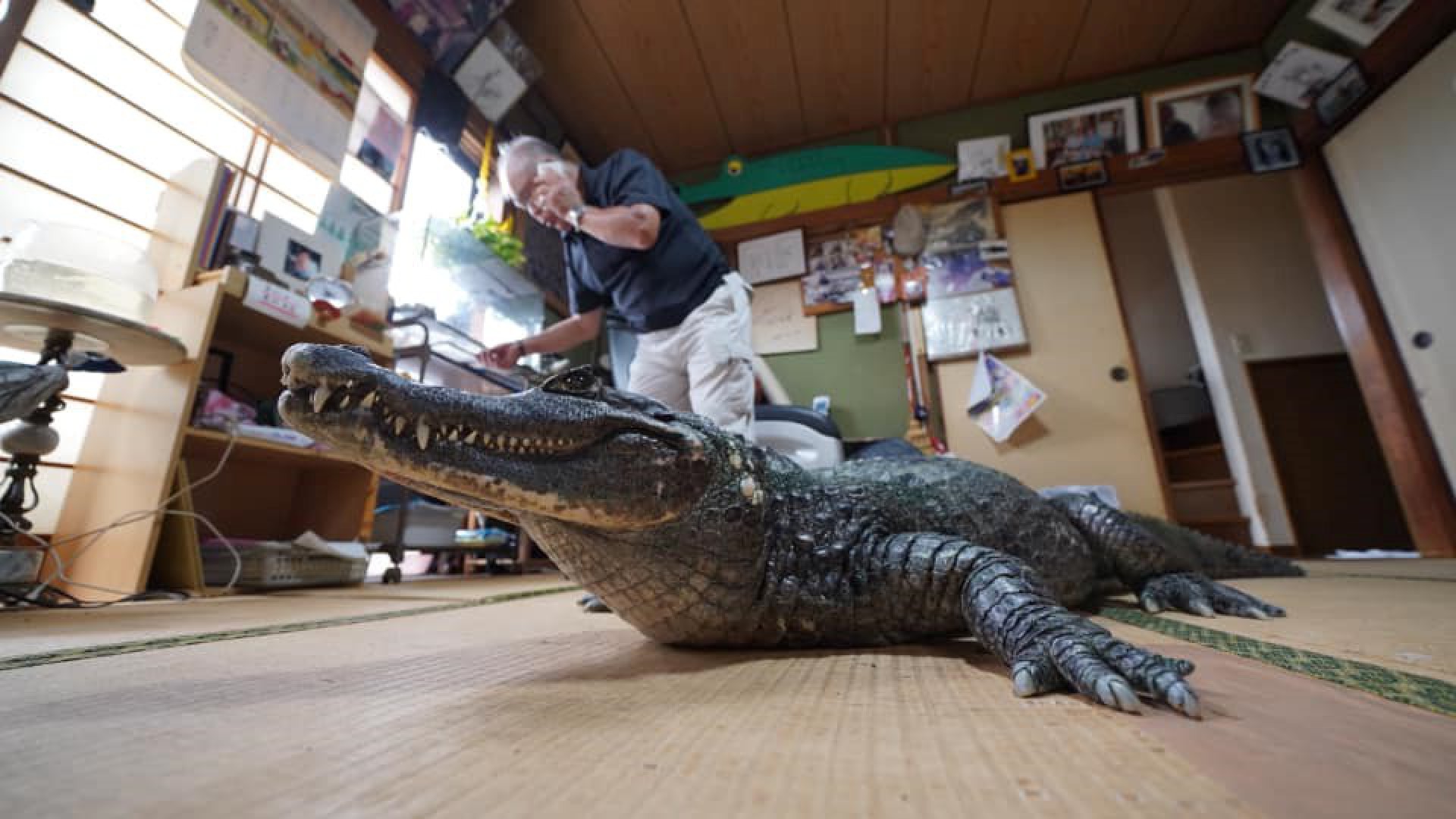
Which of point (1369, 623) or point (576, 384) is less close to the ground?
point (576, 384)

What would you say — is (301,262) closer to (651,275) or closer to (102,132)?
(102,132)

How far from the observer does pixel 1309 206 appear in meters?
3.77

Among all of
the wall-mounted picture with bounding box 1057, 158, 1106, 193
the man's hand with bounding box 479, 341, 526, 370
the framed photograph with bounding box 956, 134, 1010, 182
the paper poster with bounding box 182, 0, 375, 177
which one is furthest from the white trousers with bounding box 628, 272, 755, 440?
the wall-mounted picture with bounding box 1057, 158, 1106, 193

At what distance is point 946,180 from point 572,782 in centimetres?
514

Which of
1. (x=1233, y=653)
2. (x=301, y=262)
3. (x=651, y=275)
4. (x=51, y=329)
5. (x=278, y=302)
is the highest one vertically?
(x=301, y=262)

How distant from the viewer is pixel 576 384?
86 cm

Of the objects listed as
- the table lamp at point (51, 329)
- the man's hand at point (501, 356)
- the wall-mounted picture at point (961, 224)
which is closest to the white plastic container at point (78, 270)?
the table lamp at point (51, 329)

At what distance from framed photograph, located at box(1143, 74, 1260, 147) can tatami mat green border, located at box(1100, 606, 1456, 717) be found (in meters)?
4.67

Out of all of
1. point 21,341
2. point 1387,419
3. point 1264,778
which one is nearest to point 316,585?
point 21,341

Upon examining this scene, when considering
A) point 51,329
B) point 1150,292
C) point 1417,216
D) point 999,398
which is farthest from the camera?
point 1150,292

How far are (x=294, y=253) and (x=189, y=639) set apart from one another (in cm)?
200

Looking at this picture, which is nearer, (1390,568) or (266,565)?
(266,565)

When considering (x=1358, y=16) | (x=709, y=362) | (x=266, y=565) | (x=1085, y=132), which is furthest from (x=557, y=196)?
(x=1358, y=16)

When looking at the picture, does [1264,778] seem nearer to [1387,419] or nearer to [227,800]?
[227,800]
